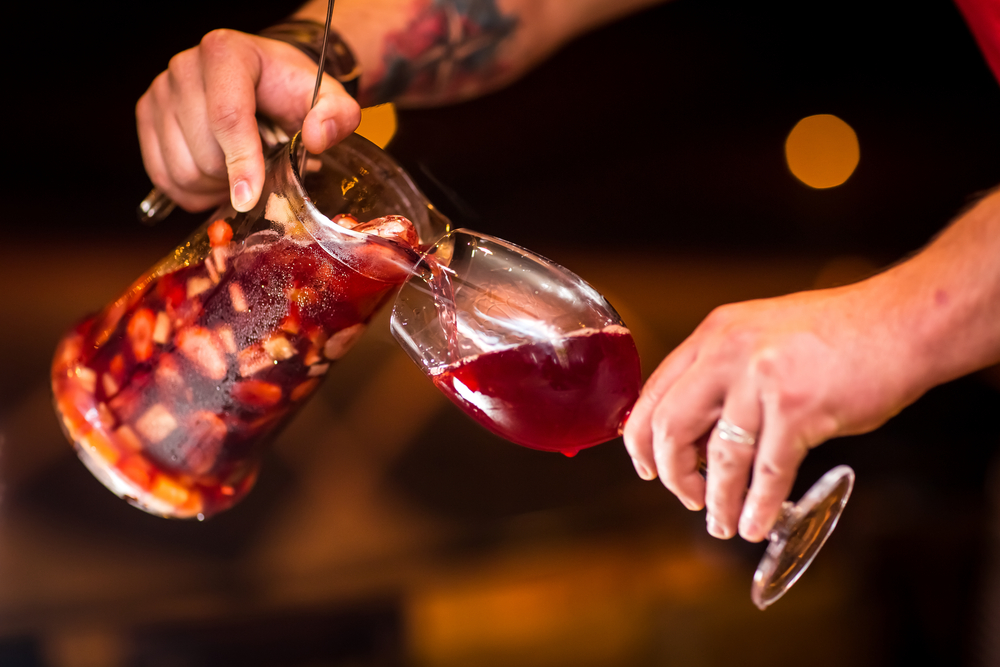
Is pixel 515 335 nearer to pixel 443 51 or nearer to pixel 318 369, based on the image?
pixel 318 369

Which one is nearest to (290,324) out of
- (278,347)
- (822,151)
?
(278,347)

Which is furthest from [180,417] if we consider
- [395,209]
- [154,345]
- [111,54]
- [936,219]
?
[936,219]

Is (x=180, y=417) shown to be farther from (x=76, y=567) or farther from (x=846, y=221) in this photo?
(x=846, y=221)

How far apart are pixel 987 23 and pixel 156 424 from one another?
2.79 ft

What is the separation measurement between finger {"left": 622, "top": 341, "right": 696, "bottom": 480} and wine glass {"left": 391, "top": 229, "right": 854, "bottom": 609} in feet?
0.12

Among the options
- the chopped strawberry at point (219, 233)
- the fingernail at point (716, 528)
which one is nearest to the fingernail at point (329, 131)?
the chopped strawberry at point (219, 233)

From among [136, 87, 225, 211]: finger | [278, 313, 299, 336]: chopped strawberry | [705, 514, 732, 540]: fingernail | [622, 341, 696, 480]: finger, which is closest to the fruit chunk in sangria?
[278, 313, 299, 336]: chopped strawberry

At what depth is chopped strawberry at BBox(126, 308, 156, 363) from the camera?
0.66 metres

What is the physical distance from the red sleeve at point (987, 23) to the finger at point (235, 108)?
0.68 metres

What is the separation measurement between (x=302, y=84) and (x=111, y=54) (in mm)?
770

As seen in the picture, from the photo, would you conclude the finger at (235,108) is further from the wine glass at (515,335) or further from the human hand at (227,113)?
the wine glass at (515,335)

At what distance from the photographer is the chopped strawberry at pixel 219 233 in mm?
637

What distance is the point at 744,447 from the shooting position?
56cm

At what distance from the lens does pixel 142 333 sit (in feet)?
2.17
